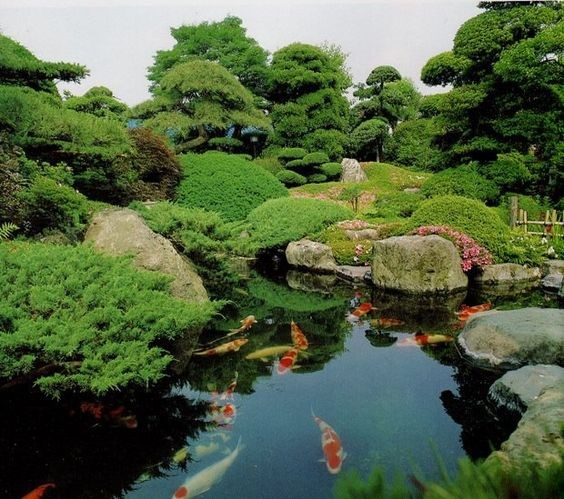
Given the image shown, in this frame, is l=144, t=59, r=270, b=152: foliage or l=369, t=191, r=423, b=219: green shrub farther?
l=144, t=59, r=270, b=152: foliage

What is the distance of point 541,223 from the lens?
34.6 feet

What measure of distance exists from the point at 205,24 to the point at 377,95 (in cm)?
1131

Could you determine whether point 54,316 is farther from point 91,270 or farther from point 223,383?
point 223,383

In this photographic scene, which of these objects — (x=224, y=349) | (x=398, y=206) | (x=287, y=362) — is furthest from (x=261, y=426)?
(x=398, y=206)

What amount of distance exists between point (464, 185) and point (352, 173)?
34.7 ft

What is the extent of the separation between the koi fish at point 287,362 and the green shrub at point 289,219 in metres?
5.64

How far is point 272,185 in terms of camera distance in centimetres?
1483

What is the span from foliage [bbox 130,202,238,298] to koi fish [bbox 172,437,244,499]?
3986 millimetres

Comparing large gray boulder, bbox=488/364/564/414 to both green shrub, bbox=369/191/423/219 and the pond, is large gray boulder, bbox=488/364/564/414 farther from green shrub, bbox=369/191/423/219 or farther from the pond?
green shrub, bbox=369/191/423/219

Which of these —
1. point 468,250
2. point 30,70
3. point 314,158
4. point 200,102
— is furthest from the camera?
point 314,158

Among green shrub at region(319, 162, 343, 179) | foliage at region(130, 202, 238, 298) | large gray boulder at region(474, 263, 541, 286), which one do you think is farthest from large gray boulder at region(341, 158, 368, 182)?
foliage at region(130, 202, 238, 298)

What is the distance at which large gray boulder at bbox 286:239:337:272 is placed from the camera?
1028 centimetres

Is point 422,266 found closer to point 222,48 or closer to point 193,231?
point 193,231

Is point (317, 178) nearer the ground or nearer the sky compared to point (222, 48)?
nearer the ground
